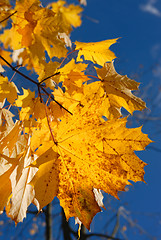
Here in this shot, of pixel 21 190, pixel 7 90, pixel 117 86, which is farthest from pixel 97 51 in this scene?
pixel 21 190

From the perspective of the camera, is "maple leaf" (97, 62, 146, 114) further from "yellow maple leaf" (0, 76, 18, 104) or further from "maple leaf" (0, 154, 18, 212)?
"maple leaf" (0, 154, 18, 212)

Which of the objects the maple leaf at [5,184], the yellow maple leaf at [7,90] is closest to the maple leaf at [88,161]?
the maple leaf at [5,184]

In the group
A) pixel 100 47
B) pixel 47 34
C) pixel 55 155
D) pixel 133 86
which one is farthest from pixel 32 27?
pixel 55 155

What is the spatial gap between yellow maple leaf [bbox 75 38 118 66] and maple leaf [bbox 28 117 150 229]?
1.41 feet

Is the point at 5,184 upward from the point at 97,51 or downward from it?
downward

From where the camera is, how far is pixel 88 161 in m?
0.94

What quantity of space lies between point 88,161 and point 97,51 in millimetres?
612

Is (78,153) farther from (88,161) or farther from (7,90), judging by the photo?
(7,90)

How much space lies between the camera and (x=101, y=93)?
3.64ft

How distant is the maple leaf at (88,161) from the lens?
907mm

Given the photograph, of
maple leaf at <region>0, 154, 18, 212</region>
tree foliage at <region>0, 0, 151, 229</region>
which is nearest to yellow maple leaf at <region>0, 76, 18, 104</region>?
tree foliage at <region>0, 0, 151, 229</region>

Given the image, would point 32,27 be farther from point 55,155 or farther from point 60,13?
point 55,155

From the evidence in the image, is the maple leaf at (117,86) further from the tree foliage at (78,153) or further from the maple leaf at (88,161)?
the maple leaf at (88,161)

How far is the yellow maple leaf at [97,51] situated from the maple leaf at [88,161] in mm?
430
